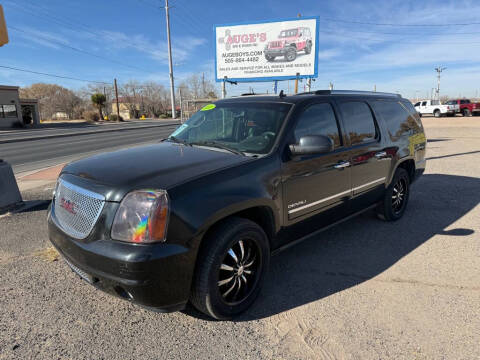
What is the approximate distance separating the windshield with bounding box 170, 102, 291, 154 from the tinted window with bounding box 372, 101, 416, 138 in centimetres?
180

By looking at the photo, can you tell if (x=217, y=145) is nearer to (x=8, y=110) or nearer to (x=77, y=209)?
(x=77, y=209)

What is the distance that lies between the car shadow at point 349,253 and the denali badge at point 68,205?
131 cm

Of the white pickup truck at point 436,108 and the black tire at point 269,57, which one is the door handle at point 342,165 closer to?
the black tire at point 269,57

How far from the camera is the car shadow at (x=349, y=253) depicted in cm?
302

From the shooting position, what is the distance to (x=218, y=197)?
2402mm

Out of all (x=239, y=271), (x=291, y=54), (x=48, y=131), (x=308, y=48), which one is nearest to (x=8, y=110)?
(x=48, y=131)

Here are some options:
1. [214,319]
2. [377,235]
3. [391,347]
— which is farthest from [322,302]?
[377,235]

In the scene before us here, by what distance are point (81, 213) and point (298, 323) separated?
189cm

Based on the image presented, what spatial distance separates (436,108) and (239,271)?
42.7 m

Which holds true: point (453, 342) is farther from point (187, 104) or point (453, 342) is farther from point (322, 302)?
point (187, 104)

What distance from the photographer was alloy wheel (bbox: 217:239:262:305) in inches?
102

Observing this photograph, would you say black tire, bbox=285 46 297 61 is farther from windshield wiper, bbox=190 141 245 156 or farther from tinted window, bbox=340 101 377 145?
windshield wiper, bbox=190 141 245 156

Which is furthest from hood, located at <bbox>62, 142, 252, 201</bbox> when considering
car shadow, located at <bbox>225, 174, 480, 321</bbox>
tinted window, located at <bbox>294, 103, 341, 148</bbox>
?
car shadow, located at <bbox>225, 174, 480, 321</bbox>

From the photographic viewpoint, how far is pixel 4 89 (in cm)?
3934
